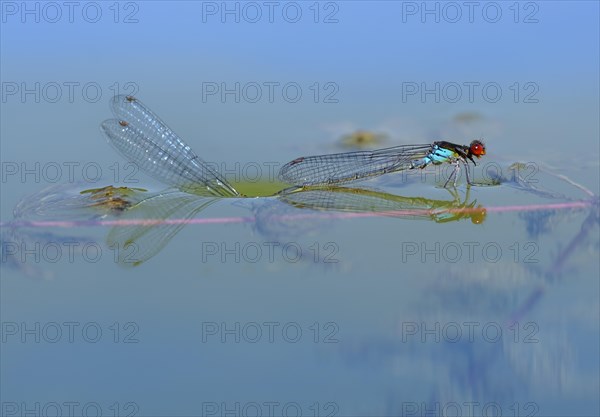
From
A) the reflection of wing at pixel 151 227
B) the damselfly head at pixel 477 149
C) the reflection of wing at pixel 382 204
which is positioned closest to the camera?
the reflection of wing at pixel 151 227

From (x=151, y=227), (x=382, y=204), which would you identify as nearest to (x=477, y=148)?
(x=382, y=204)

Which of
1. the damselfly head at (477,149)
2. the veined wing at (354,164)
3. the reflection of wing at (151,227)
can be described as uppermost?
the damselfly head at (477,149)

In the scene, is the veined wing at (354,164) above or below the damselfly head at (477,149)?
below

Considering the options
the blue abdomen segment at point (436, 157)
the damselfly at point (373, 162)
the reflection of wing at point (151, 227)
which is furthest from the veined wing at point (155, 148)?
the blue abdomen segment at point (436, 157)

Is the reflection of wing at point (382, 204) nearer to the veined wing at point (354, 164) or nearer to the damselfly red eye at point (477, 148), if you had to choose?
the veined wing at point (354, 164)

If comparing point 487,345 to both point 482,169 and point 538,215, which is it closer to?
point 538,215

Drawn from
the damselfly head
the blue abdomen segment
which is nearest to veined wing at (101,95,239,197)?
the blue abdomen segment

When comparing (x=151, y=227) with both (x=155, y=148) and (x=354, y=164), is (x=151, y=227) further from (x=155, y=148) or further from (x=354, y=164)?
(x=354, y=164)
